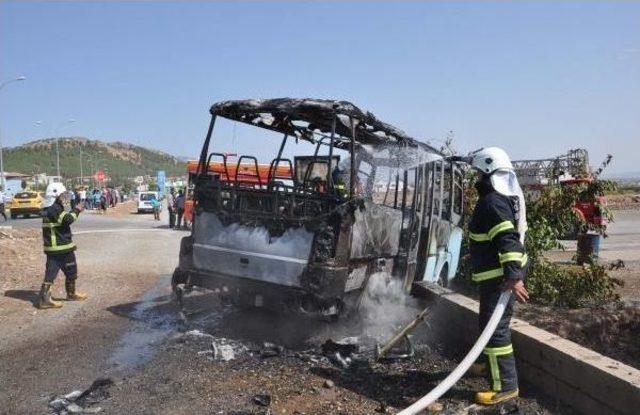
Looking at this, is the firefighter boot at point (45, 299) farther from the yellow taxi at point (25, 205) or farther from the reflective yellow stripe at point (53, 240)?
the yellow taxi at point (25, 205)

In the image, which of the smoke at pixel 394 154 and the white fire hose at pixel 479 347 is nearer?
the white fire hose at pixel 479 347

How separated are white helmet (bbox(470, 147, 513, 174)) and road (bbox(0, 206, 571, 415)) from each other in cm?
185

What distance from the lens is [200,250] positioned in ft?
20.7

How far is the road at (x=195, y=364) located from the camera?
4.35 meters

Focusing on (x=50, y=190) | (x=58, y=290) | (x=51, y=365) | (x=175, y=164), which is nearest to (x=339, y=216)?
(x=51, y=365)

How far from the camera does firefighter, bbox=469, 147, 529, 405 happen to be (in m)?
4.21

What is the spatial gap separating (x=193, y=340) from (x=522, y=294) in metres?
3.51

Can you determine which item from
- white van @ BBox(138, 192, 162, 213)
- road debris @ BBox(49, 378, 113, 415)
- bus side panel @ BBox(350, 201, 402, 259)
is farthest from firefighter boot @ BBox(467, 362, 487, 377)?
white van @ BBox(138, 192, 162, 213)

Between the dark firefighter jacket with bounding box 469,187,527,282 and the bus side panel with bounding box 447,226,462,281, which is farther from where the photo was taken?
the bus side panel with bounding box 447,226,462,281

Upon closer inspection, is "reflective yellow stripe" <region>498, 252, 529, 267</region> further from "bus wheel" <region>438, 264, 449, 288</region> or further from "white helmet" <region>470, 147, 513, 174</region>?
"bus wheel" <region>438, 264, 449, 288</region>

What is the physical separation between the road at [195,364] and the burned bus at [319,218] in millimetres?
580

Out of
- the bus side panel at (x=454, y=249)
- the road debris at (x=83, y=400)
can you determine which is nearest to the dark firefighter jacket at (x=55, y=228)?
the road debris at (x=83, y=400)

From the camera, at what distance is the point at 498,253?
4309 mm

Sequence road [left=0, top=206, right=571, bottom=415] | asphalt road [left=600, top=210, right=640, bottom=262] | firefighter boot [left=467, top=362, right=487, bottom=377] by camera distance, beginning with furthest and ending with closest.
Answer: asphalt road [left=600, top=210, right=640, bottom=262]
firefighter boot [left=467, top=362, right=487, bottom=377]
road [left=0, top=206, right=571, bottom=415]
